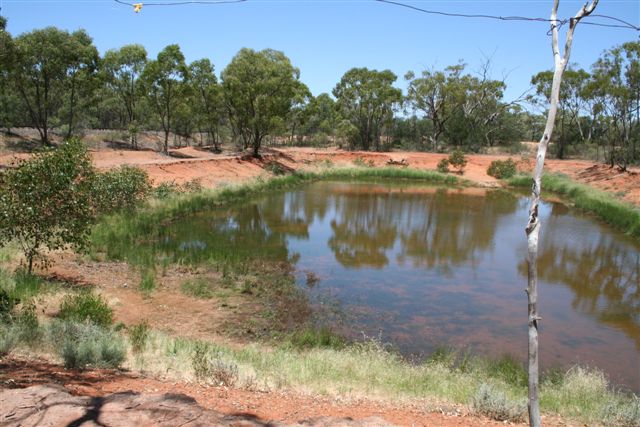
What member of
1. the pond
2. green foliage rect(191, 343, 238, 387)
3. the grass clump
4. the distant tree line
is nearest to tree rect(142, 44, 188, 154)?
the distant tree line

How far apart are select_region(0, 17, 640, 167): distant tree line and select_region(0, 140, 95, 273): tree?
37.2 ft

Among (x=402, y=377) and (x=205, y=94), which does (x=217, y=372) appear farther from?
(x=205, y=94)

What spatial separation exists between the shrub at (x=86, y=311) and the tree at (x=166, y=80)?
93.3 ft

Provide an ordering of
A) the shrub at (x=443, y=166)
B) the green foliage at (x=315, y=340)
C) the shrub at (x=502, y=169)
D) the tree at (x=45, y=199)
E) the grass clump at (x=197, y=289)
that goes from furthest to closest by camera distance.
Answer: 1. the shrub at (x=443, y=166)
2. the shrub at (x=502, y=169)
3. the grass clump at (x=197, y=289)
4. the tree at (x=45, y=199)
5. the green foliage at (x=315, y=340)

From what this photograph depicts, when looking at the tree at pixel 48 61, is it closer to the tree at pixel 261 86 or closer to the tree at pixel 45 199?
the tree at pixel 261 86

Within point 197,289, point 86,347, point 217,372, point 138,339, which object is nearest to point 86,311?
point 138,339

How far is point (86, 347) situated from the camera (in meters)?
6.73

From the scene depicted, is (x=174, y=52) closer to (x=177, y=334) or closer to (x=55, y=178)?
(x=55, y=178)

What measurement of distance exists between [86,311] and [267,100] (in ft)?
97.6

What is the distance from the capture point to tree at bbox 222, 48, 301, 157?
36531 mm

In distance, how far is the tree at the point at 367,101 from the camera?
5069 centimetres

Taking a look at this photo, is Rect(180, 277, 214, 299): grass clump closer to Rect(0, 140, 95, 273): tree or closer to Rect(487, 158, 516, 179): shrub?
Rect(0, 140, 95, 273): tree

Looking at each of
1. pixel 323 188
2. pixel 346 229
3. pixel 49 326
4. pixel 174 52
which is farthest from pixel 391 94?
pixel 49 326

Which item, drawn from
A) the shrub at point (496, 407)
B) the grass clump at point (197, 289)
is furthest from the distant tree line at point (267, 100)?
the shrub at point (496, 407)
